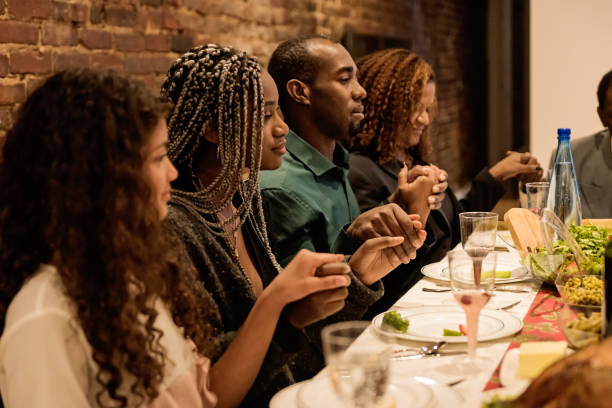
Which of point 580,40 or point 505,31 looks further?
point 505,31

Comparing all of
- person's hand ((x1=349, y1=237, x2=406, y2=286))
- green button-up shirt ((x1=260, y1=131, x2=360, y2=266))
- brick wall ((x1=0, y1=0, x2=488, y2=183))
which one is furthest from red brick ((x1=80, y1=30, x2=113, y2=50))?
person's hand ((x1=349, y1=237, x2=406, y2=286))

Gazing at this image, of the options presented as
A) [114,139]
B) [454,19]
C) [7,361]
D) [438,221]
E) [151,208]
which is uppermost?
[454,19]

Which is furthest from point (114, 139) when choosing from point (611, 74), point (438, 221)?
point (611, 74)

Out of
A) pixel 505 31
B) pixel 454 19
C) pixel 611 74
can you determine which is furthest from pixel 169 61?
pixel 505 31

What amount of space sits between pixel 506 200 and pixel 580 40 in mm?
2781

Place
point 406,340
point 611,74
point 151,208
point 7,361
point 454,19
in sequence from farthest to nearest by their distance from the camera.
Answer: point 454,19
point 611,74
point 406,340
point 151,208
point 7,361

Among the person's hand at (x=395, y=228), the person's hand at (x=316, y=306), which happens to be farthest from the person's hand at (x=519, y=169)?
the person's hand at (x=316, y=306)

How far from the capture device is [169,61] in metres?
3.04

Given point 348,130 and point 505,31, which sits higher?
point 505,31

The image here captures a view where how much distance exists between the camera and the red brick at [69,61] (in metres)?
2.42

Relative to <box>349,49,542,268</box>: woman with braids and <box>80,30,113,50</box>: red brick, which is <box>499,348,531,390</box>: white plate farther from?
<box>80,30,113,50</box>: red brick

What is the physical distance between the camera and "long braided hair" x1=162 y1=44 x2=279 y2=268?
1685 millimetres

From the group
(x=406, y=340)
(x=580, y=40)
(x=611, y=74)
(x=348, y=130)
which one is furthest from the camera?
(x=580, y=40)

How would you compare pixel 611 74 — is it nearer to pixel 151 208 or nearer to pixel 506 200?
pixel 151 208
